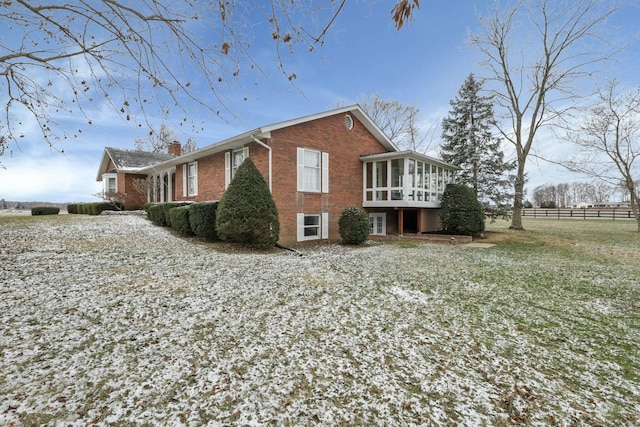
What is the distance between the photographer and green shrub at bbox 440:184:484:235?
14773 mm

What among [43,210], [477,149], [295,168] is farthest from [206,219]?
[477,149]

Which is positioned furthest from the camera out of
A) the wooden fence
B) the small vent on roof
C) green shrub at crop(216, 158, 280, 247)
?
the wooden fence

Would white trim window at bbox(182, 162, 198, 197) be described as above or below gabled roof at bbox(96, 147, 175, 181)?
below

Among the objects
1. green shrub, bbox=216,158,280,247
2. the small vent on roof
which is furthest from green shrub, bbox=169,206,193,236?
the small vent on roof

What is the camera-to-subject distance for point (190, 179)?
16891 mm

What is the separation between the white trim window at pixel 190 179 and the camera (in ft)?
53.0

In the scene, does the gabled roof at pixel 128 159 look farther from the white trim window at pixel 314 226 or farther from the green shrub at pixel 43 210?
the white trim window at pixel 314 226

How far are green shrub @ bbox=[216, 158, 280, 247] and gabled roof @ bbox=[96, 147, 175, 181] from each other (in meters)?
13.5

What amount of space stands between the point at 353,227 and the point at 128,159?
20.0 metres

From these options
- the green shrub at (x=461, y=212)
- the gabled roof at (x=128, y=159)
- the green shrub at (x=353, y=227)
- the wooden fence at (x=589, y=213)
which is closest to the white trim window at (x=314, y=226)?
the green shrub at (x=353, y=227)

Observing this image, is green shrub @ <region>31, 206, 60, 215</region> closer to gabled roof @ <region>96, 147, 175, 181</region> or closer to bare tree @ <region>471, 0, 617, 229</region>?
gabled roof @ <region>96, 147, 175, 181</region>

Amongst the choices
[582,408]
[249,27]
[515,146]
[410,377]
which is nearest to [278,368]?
[410,377]

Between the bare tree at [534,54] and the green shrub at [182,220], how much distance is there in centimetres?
1868

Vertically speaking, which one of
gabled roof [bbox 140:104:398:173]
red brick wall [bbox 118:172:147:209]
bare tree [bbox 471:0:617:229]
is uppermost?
bare tree [bbox 471:0:617:229]
